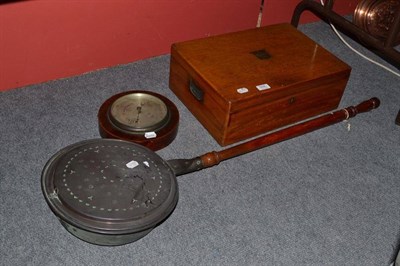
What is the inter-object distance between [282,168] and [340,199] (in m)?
0.21

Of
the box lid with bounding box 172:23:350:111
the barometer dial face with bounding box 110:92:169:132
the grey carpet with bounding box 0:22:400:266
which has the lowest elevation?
the grey carpet with bounding box 0:22:400:266

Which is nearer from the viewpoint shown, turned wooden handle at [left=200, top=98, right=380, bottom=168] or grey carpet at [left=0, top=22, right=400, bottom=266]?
grey carpet at [left=0, top=22, right=400, bottom=266]

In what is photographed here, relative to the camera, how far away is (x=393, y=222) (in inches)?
61.4

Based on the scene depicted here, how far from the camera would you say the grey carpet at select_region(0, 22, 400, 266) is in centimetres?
138

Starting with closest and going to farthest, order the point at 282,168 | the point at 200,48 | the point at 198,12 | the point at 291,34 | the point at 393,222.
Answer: the point at 393,222
the point at 282,168
the point at 200,48
the point at 291,34
the point at 198,12

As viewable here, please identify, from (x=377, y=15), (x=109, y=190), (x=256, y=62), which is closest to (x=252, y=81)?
(x=256, y=62)

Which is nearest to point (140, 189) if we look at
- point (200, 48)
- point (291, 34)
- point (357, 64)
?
point (200, 48)

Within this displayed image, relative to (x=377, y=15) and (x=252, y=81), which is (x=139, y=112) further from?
(x=377, y=15)

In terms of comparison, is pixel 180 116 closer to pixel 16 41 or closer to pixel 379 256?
pixel 16 41

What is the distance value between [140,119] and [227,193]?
1.21 ft

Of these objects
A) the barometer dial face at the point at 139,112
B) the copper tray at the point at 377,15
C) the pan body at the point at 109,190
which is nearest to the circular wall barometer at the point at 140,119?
the barometer dial face at the point at 139,112

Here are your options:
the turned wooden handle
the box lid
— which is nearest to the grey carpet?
the turned wooden handle

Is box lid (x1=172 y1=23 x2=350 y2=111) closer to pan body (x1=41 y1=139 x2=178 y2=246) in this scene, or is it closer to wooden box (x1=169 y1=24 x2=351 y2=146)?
wooden box (x1=169 y1=24 x2=351 y2=146)

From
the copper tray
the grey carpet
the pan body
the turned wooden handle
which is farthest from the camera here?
the copper tray
